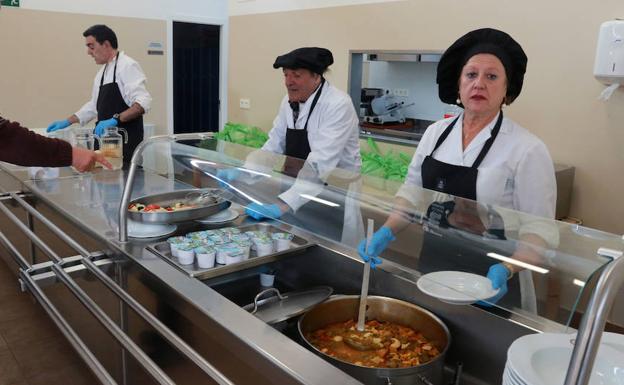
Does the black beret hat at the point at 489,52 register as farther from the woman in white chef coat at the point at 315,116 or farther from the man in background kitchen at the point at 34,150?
the man in background kitchen at the point at 34,150

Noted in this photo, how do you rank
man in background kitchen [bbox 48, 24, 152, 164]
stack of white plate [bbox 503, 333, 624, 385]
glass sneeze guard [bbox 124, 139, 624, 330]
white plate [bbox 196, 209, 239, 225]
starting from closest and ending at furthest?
stack of white plate [bbox 503, 333, 624, 385] → glass sneeze guard [bbox 124, 139, 624, 330] → white plate [bbox 196, 209, 239, 225] → man in background kitchen [bbox 48, 24, 152, 164]

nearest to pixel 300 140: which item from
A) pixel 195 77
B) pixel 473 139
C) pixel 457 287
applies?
pixel 473 139

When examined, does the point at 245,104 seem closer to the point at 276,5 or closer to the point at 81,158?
the point at 276,5

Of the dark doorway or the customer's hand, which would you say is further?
the dark doorway

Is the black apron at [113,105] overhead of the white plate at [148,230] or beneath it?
overhead

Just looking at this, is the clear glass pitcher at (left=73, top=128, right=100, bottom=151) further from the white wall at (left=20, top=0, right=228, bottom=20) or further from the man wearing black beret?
the white wall at (left=20, top=0, right=228, bottom=20)

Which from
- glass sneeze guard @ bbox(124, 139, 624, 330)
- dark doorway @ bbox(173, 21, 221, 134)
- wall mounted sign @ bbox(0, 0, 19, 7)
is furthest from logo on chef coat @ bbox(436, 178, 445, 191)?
dark doorway @ bbox(173, 21, 221, 134)

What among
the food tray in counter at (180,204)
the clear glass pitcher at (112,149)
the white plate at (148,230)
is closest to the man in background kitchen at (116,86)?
the clear glass pitcher at (112,149)

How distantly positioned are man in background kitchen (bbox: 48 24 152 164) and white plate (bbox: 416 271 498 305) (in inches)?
115

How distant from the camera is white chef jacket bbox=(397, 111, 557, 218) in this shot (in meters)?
1.54

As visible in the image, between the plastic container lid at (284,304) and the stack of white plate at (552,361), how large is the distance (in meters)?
0.61

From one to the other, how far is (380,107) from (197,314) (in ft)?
11.2

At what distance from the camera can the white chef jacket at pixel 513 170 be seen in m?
1.54

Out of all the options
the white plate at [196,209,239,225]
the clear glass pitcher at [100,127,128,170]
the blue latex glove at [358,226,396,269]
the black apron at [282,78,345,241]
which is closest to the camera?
the blue latex glove at [358,226,396,269]
